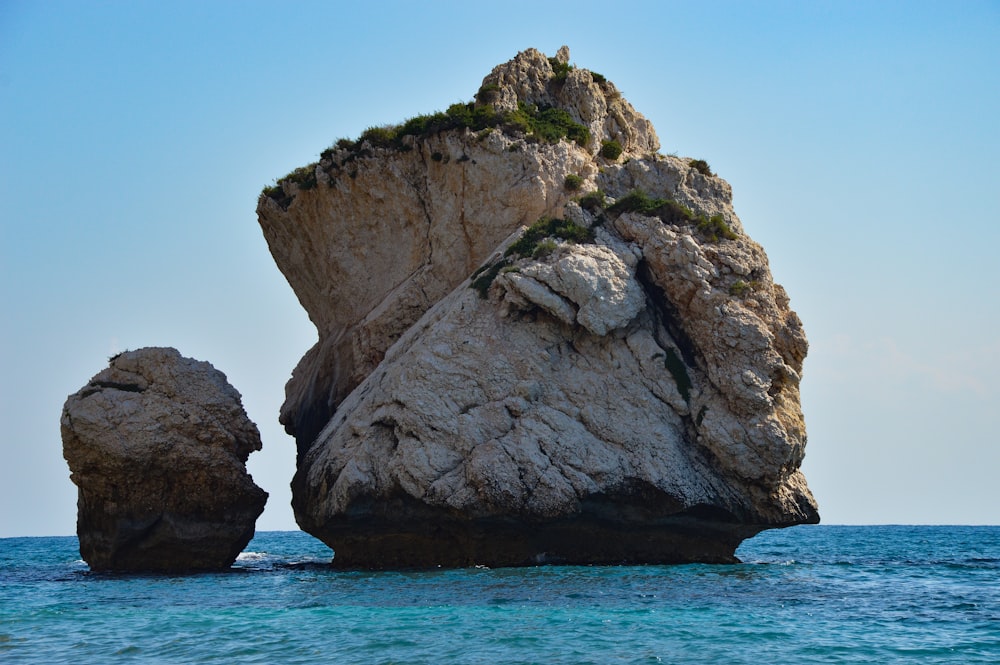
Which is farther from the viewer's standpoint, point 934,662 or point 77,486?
point 77,486

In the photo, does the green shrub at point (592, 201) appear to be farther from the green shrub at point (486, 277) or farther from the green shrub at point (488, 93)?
the green shrub at point (488, 93)

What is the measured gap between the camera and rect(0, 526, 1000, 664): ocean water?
1453cm

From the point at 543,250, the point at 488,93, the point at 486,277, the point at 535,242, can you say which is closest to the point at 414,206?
the point at 488,93

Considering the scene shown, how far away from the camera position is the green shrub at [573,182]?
2867 cm

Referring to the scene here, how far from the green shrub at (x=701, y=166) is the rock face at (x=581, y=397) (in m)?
0.07

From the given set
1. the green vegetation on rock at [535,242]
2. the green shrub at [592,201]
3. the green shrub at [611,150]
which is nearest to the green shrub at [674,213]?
the green shrub at [592,201]

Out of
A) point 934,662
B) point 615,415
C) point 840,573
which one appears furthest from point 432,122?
point 934,662

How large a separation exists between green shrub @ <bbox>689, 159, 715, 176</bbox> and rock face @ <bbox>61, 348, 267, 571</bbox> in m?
13.9

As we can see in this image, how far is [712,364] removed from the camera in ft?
82.4

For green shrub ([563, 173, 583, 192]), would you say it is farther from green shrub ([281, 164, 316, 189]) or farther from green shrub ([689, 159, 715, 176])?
green shrub ([281, 164, 316, 189])

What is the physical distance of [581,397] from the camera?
967 inches

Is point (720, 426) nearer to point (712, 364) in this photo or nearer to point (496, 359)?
point (712, 364)

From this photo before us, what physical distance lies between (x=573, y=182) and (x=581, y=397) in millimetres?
6970

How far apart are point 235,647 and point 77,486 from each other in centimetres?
1294
